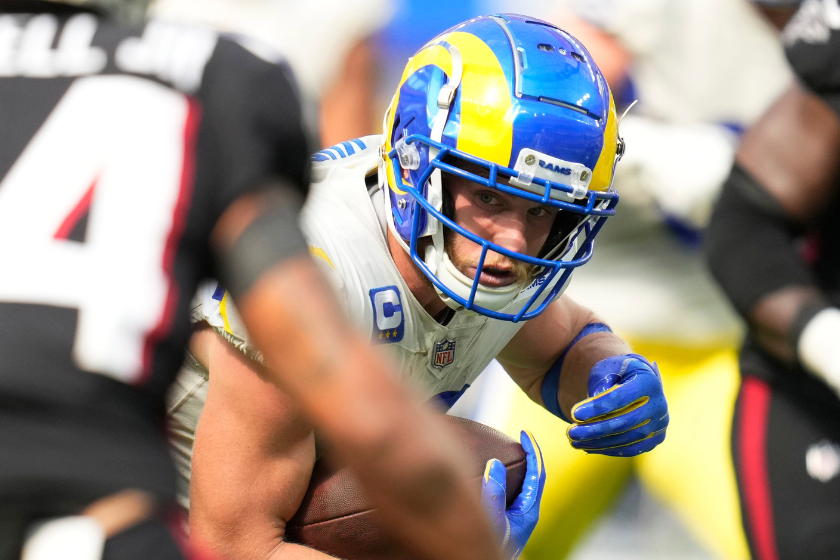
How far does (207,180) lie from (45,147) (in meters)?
0.17

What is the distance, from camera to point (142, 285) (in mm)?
1046

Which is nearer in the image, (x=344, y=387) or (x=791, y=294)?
(x=344, y=387)

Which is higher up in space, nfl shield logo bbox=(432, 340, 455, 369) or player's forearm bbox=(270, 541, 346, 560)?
nfl shield logo bbox=(432, 340, 455, 369)

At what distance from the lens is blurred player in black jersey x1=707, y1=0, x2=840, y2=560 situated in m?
2.35

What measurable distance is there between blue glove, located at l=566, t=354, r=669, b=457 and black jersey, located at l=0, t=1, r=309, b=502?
0.95 metres

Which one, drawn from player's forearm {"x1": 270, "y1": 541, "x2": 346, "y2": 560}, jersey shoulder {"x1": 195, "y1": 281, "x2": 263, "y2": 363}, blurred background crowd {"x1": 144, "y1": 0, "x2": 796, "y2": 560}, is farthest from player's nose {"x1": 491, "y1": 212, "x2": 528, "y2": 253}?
blurred background crowd {"x1": 144, "y1": 0, "x2": 796, "y2": 560}

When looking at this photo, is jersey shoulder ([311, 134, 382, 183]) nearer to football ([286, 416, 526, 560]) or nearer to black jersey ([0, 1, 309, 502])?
football ([286, 416, 526, 560])

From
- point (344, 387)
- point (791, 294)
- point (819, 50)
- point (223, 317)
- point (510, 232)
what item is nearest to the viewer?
point (344, 387)

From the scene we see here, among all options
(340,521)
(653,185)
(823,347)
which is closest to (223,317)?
(340,521)

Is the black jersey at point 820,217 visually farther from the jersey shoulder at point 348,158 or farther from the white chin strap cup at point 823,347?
the jersey shoulder at point 348,158

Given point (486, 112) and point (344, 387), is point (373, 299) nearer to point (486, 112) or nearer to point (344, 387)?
point (486, 112)

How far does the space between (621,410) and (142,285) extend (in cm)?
110

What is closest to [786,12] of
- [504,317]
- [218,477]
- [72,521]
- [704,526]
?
[704,526]

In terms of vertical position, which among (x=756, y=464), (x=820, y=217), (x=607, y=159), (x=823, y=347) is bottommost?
(x=756, y=464)
